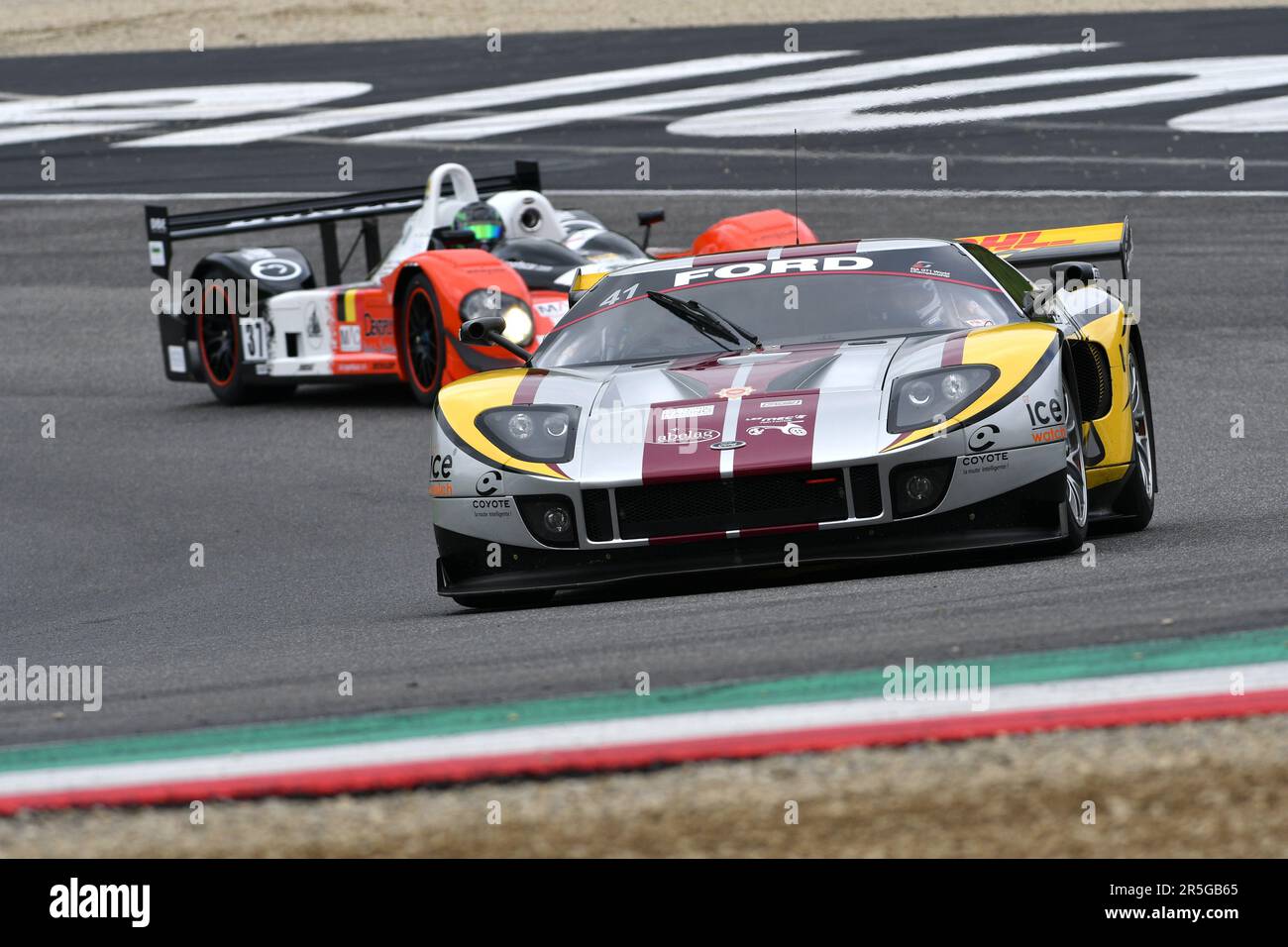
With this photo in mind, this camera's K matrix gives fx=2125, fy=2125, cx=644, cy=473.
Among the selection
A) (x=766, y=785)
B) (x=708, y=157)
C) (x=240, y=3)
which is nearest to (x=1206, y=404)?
(x=766, y=785)

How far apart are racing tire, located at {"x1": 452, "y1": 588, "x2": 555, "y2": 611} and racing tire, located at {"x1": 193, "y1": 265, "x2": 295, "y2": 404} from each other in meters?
7.43

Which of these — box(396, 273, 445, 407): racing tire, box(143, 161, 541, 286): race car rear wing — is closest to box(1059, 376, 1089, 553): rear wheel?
box(396, 273, 445, 407): racing tire

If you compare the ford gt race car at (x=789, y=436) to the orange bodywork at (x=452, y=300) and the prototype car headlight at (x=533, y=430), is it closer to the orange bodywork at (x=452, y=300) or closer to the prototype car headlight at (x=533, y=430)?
the prototype car headlight at (x=533, y=430)

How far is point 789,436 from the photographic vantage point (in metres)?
6.12

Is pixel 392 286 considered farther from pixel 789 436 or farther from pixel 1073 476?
pixel 1073 476

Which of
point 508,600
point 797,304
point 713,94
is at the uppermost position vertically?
point 713,94

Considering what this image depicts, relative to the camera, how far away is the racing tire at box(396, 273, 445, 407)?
12211 mm

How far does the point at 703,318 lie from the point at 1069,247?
1958mm

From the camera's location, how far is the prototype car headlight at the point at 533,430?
643 centimetres

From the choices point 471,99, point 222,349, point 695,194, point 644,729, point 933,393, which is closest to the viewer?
point 644,729

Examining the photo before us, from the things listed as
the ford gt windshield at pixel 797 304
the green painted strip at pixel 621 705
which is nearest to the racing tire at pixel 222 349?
the ford gt windshield at pixel 797 304

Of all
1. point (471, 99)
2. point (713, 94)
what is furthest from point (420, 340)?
point (471, 99)

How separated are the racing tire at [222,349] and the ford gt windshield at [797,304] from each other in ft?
22.2

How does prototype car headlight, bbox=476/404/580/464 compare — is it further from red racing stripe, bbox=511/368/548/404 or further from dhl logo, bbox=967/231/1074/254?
dhl logo, bbox=967/231/1074/254
